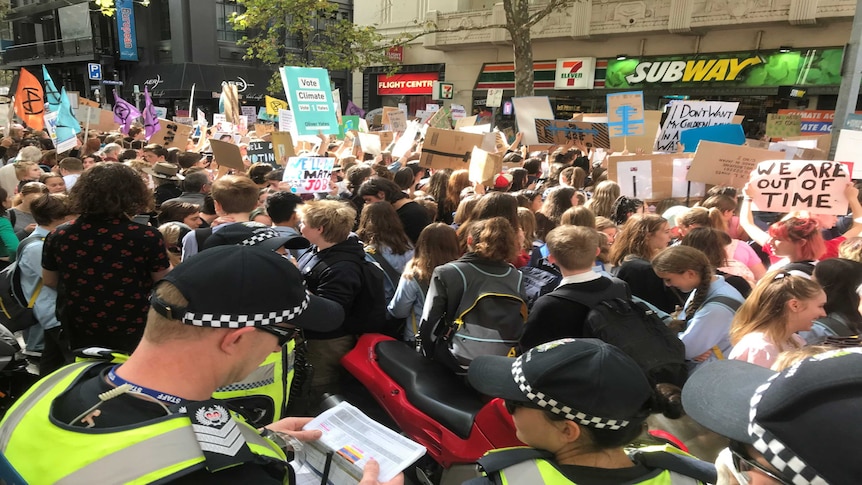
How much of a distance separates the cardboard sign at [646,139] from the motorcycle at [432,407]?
Answer: 20.2 ft

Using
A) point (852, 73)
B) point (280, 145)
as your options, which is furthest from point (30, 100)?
point (852, 73)

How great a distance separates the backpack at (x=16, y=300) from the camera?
3568 millimetres

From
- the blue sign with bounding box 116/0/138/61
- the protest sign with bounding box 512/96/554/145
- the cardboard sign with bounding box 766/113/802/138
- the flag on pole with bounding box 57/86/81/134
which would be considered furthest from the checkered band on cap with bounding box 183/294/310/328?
the blue sign with bounding box 116/0/138/61

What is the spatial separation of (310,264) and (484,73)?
87.2 feet

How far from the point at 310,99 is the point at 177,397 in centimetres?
775

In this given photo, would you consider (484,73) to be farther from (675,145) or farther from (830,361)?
(830,361)

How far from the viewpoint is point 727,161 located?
20.4 ft

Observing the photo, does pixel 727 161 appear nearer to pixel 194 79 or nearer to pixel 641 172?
pixel 641 172

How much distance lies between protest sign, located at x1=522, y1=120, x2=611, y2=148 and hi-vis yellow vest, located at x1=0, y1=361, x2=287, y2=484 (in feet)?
29.1

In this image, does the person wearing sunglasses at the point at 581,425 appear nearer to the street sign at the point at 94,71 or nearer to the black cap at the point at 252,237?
the black cap at the point at 252,237

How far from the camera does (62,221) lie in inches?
154

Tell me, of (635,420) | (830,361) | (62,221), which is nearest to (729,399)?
(830,361)

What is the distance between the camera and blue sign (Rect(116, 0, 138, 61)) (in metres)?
30.9

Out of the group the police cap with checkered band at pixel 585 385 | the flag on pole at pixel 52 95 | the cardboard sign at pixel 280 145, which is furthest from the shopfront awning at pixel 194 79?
the police cap with checkered band at pixel 585 385
